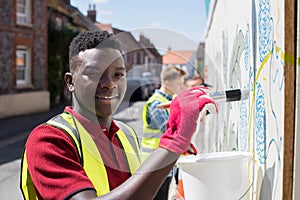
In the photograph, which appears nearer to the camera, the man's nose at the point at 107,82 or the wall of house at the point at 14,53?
the man's nose at the point at 107,82

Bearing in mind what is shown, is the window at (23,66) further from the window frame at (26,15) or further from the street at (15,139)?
the street at (15,139)

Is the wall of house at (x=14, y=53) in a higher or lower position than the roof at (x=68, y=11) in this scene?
lower

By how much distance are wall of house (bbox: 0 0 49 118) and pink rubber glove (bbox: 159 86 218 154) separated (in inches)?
572

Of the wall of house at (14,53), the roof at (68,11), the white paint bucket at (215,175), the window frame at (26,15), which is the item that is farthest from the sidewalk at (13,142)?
the roof at (68,11)

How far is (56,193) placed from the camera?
1.30 metres

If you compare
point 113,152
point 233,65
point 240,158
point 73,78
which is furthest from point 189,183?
point 233,65

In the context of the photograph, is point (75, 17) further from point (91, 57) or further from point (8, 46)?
point (91, 57)

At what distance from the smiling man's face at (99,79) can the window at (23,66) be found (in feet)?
52.7

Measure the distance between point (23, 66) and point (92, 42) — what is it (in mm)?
16682

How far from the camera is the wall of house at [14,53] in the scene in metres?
15.5

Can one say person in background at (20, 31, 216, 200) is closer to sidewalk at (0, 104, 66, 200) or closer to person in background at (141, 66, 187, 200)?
person in background at (141, 66, 187, 200)

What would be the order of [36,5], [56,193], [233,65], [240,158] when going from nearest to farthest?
1. [56,193]
2. [240,158]
3. [233,65]
4. [36,5]

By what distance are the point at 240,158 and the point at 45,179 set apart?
0.84 m

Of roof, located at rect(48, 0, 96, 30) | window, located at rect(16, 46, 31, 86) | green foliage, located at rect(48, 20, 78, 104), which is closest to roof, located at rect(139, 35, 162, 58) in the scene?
window, located at rect(16, 46, 31, 86)
